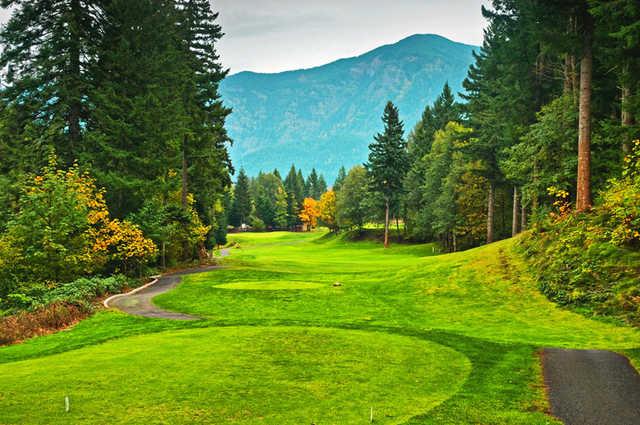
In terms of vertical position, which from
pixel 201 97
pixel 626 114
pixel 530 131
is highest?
pixel 201 97

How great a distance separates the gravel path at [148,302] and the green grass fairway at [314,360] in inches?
31.4

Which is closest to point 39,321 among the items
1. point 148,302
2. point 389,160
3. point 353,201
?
point 148,302

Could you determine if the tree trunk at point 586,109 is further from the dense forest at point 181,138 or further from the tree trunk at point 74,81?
the tree trunk at point 74,81

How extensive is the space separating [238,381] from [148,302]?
15093 mm

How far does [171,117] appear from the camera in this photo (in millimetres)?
33531

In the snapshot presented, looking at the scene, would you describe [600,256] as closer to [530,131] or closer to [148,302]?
[530,131]

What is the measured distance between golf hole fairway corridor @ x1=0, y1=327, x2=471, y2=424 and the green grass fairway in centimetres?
3

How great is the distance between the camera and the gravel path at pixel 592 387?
7.81m

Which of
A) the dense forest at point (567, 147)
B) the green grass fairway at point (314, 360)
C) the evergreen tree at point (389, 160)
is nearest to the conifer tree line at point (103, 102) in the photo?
the green grass fairway at point (314, 360)

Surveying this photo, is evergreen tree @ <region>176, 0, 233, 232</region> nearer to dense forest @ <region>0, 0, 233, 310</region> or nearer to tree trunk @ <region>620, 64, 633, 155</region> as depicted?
dense forest @ <region>0, 0, 233, 310</region>

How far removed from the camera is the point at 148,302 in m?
22.5

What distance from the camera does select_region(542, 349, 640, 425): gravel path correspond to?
781cm

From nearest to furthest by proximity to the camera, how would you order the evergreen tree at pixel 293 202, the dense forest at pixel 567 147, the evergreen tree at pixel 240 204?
the dense forest at pixel 567 147 → the evergreen tree at pixel 240 204 → the evergreen tree at pixel 293 202

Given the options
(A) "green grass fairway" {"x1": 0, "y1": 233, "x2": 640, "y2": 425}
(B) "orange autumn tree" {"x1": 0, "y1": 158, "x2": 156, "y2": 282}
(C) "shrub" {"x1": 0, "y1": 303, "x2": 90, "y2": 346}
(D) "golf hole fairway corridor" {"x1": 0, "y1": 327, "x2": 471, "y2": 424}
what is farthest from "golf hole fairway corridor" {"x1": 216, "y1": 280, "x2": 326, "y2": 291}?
(D) "golf hole fairway corridor" {"x1": 0, "y1": 327, "x2": 471, "y2": 424}
